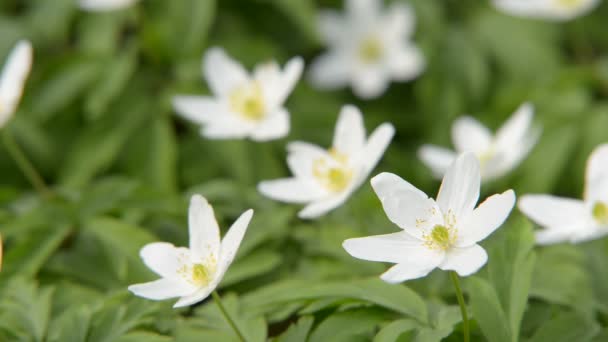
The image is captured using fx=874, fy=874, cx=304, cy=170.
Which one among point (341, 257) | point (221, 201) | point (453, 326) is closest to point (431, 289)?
point (341, 257)

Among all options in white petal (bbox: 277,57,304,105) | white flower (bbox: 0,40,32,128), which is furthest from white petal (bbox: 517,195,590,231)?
white flower (bbox: 0,40,32,128)

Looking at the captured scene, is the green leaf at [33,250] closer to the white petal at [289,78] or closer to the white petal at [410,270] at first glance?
the white petal at [289,78]

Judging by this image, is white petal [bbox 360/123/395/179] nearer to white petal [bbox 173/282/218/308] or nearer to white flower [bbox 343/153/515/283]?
white flower [bbox 343/153/515/283]

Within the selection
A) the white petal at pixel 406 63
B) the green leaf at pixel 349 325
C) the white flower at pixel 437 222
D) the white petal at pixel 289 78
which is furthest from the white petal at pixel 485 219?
the white petal at pixel 406 63

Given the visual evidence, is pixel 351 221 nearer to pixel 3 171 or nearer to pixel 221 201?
pixel 221 201

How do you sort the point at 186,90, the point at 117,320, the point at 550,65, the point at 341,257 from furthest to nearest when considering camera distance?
the point at 550,65 < the point at 186,90 < the point at 341,257 < the point at 117,320

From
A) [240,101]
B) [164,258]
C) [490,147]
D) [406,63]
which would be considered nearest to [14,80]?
[240,101]

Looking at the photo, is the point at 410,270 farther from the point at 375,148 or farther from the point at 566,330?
the point at 375,148
